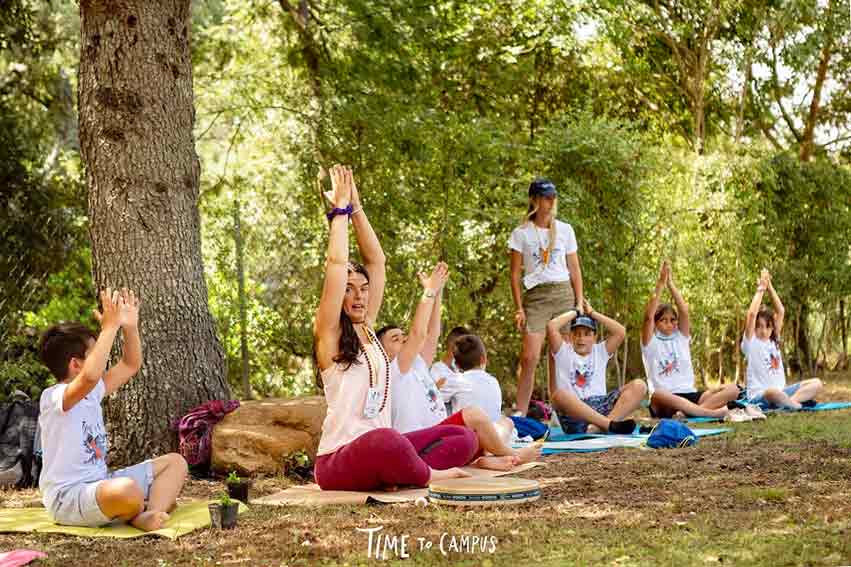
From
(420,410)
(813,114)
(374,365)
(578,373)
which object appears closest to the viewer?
(374,365)

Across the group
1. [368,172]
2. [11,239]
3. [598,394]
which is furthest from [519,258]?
[11,239]

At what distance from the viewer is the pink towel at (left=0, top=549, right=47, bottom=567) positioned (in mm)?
4188

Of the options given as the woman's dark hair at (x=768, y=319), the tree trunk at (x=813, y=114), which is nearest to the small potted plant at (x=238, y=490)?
the woman's dark hair at (x=768, y=319)

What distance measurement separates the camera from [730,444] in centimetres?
712

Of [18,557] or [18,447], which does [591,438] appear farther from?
[18,557]

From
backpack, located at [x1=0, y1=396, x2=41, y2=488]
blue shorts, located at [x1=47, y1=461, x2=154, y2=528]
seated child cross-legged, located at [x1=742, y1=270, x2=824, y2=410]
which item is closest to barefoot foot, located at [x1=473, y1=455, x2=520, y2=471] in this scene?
blue shorts, located at [x1=47, y1=461, x2=154, y2=528]

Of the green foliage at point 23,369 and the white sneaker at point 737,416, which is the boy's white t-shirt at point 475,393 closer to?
the white sneaker at point 737,416

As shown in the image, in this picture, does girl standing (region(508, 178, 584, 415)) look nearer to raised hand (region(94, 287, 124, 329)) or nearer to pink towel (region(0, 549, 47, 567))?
raised hand (region(94, 287, 124, 329))

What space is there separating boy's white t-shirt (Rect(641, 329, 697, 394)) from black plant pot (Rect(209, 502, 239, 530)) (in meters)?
5.21

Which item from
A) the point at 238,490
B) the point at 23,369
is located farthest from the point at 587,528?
the point at 23,369

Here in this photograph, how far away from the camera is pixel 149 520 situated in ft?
15.8

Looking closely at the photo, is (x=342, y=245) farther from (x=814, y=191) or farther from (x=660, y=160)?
(x=814, y=191)

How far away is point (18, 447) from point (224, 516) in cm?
235

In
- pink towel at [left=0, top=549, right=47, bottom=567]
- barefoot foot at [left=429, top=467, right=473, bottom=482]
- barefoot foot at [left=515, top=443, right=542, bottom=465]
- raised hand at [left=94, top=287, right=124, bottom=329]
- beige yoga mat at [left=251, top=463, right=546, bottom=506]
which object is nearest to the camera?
pink towel at [left=0, top=549, right=47, bottom=567]
